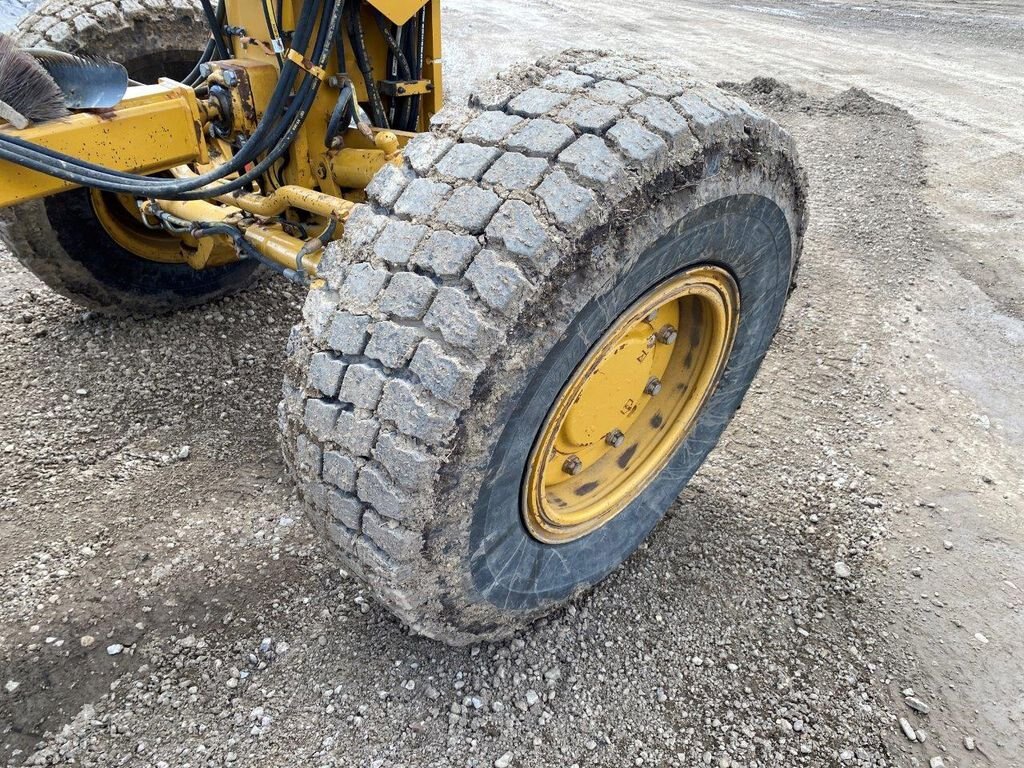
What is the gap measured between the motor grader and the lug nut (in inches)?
1.0

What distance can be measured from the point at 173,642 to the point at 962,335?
13.9 feet

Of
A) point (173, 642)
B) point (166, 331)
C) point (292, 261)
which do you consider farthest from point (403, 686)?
point (166, 331)

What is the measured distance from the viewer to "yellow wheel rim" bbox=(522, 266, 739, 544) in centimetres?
210

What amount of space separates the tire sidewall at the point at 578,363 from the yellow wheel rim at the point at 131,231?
2.54m

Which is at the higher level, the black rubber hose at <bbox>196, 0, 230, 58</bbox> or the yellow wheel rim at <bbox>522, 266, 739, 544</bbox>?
the black rubber hose at <bbox>196, 0, 230, 58</bbox>

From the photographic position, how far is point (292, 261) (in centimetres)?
246

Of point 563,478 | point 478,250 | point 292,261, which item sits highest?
point 478,250

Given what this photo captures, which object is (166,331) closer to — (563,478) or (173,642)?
(173,642)

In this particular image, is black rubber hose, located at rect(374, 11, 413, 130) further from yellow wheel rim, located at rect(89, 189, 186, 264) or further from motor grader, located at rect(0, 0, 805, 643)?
yellow wheel rim, located at rect(89, 189, 186, 264)

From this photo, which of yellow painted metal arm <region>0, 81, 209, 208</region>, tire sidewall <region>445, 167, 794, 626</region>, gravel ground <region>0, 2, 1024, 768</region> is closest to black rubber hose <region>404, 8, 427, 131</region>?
yellow painted metal arm <region>0, 81, 209, 208</region>

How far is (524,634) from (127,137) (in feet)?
6.44

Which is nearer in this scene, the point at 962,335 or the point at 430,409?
the point at 430,409

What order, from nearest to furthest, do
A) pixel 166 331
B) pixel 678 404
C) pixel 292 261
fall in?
pixel 292 261, pixel 678 404, pixel 166 331

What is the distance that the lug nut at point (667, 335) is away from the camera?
243 centimetres
